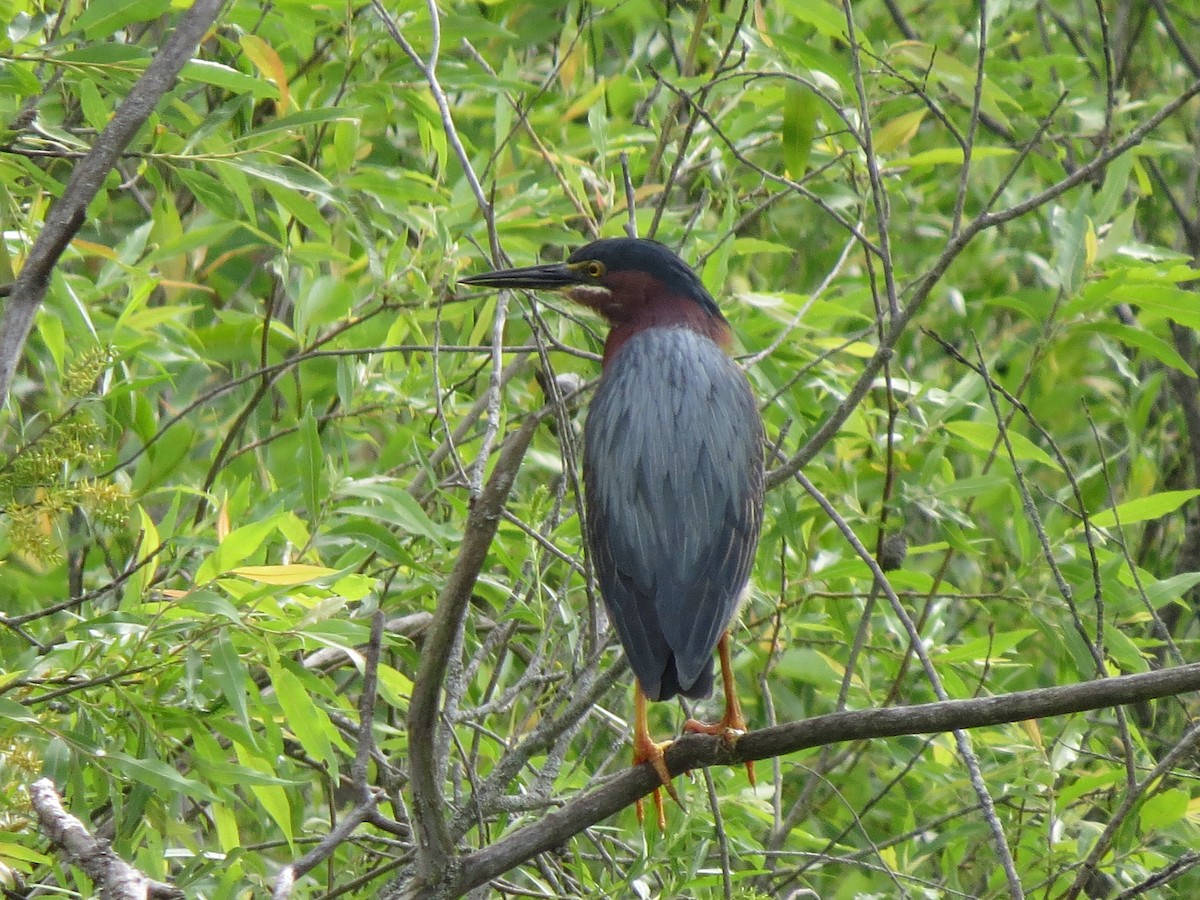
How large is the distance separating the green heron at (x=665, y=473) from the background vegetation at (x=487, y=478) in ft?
0.40

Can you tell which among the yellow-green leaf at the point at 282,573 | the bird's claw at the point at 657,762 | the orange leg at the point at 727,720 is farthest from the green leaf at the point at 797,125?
the yellow-green leaf at the point at 282,573

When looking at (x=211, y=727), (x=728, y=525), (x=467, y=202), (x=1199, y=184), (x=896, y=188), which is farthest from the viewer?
(x=1199, y=184)

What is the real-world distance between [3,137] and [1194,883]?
12.8 ft

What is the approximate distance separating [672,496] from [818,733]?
3.61 feet

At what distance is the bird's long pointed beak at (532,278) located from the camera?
3689mm

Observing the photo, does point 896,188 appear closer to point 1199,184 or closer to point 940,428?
point 940,428

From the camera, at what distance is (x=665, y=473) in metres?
3.66

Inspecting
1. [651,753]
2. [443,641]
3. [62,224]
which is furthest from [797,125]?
[62,224]

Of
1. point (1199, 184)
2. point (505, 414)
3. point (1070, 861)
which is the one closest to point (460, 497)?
point (505, 414)

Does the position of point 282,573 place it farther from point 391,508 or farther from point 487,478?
point 487,478

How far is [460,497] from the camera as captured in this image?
4336mm

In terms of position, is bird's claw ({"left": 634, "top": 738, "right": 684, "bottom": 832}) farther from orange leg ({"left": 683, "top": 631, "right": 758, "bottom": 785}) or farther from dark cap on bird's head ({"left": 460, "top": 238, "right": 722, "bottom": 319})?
dark cap on bird's head ({"left": 460, "top": 238, "right": 722, "bottom": 319})

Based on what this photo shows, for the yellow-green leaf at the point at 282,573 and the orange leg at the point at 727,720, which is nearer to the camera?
the yellow-green leaf at the point at 282,573

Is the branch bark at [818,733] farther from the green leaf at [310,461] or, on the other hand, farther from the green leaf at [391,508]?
the green leaf at [310,461]
